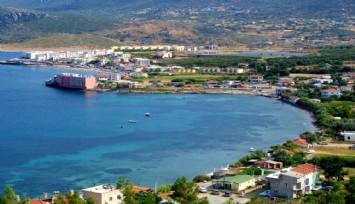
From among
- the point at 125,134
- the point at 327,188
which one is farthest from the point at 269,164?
the point at 125,134

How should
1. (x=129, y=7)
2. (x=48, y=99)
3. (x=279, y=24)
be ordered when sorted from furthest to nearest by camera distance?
(x=129, y=7) → (x=279, y=24) → (x=48, y=99)

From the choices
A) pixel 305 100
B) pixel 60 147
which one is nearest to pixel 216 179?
pixel 60 147

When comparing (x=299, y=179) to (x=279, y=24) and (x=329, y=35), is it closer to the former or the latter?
(x=329, y=35)

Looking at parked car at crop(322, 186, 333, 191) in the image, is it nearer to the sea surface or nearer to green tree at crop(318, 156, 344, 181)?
green tree at crop(318, 156, 344, 181)

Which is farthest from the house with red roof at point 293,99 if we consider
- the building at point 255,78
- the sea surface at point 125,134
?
the building at point 255,78

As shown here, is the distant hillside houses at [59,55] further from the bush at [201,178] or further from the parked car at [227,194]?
the parked car at [227,194]
